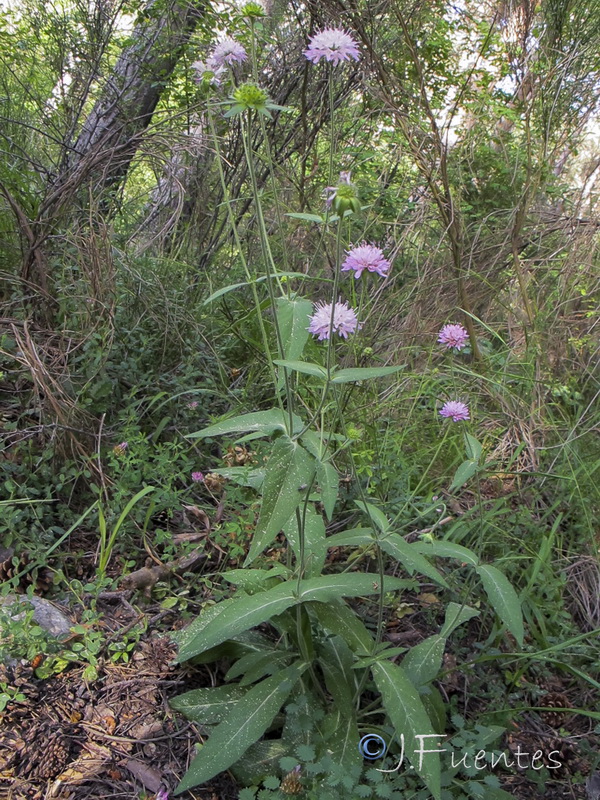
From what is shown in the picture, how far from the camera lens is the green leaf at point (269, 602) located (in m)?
1.30

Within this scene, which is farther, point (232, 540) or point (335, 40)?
point (232, 540)

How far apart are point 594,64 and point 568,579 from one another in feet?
8.28

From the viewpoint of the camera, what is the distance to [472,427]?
2363mm

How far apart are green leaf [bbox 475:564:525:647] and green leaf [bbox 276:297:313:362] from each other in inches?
25.7

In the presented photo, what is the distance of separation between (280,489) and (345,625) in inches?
14.9

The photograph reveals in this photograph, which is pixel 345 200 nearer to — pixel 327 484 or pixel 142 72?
pixel 327 484

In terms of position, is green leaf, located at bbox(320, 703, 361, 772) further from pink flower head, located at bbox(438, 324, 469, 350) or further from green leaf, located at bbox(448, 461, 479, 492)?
pink flower head, located at bbox(438, 324, 469, 350)

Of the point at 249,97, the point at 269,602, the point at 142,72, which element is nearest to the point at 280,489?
the point at 269,602

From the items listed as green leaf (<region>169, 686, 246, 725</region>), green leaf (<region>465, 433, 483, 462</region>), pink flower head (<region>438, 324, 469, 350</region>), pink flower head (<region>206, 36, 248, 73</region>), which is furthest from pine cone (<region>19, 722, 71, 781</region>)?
pink flower head (<region>206, 36, 248, 73</region>)

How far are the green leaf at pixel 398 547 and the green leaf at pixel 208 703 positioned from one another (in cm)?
43

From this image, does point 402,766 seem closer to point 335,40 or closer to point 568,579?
point 568,579

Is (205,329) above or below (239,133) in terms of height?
below

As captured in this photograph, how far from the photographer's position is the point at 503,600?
1376mm

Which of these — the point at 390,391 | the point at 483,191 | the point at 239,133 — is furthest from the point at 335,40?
the point at 483,191
